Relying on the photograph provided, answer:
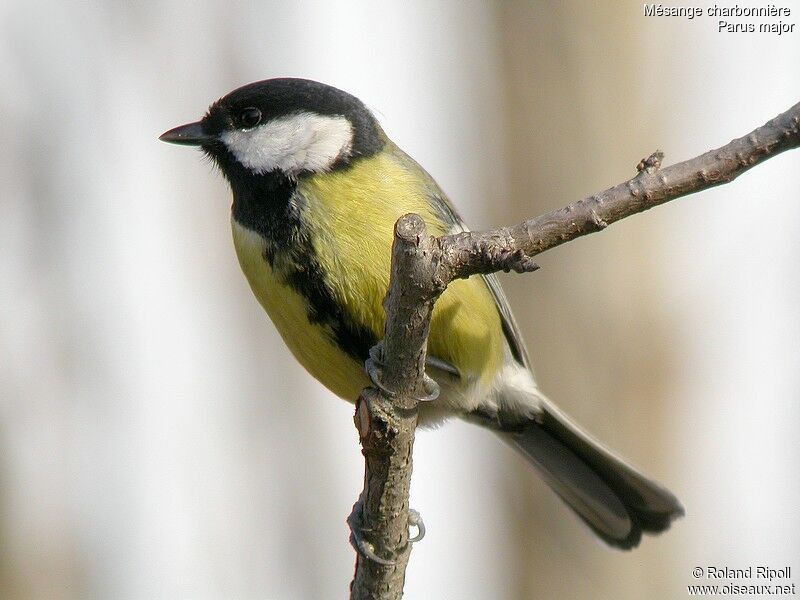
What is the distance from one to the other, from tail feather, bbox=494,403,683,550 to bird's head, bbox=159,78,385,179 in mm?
1462

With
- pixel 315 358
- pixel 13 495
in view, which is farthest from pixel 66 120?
pixel 315 358

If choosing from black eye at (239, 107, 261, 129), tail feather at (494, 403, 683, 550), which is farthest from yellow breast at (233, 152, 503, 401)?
tail feather at (494, 403, 683, 550)

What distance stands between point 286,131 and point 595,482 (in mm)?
2062

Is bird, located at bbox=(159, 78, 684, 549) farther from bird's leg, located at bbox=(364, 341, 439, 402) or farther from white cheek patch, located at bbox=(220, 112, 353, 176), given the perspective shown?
bird's leg, located at bbox=(364, 341, 439, 402)

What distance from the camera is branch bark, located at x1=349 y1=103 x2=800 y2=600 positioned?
2129 millimetres

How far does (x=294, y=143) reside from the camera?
11.3ft

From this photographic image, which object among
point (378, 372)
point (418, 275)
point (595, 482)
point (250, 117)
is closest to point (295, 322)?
point (378, 372)

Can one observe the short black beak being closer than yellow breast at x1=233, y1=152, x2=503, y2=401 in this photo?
No

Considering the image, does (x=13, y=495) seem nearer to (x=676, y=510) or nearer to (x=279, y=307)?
(x=279, y=307)

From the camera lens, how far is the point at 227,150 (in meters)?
3.65

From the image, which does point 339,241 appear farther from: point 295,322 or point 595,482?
point 595,482

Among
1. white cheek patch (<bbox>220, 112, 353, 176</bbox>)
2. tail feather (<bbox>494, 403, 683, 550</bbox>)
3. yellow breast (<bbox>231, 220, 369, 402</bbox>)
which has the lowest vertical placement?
tail feather (<bbox>494, 403, 683, 550</bbox>)

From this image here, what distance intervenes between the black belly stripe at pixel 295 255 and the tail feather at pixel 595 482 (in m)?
1.25

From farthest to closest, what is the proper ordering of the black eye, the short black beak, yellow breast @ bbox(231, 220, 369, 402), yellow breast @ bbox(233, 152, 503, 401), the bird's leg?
1. the short black beak
2. the black eye
3. yellow breast @ bbox(231, 220, 369, 402)
4. yellow breast @ bbox(233, 152, 503, 401)
5. the bird's leg
